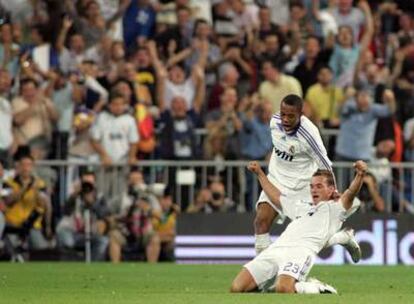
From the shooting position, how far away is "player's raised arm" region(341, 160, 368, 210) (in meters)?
14.4

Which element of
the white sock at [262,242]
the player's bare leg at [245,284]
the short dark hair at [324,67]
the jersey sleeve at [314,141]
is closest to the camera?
the player's bare leg at [245,284]

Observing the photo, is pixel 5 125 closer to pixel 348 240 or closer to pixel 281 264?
pixel 348 240

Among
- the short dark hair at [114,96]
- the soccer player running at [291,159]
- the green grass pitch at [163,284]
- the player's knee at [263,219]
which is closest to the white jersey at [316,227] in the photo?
the green grass pitch at [163,284]

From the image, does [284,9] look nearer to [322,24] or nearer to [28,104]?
[322,24]

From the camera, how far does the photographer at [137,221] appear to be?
24.1 m

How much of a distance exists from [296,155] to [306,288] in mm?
3194

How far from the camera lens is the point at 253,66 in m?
26.6

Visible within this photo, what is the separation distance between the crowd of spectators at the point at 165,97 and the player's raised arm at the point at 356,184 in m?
9.11

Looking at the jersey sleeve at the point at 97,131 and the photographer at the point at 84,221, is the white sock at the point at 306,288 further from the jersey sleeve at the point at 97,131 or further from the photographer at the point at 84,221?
the jersey sleeve at the point at 97,131

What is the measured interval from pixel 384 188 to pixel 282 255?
32.4ft

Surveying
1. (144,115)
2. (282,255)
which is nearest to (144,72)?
(144,115)

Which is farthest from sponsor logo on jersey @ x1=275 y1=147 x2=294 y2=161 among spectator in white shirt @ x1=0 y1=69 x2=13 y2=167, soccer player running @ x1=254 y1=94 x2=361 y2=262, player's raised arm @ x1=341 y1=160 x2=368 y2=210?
spectator in white shirt @ x1=0 y1=69 x2=13 y2=167

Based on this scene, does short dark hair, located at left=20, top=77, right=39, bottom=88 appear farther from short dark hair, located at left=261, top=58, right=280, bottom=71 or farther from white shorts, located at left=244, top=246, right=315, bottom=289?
white shorts, located at left=244, top=246, right=315, bottom=289

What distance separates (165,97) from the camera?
2556cm
